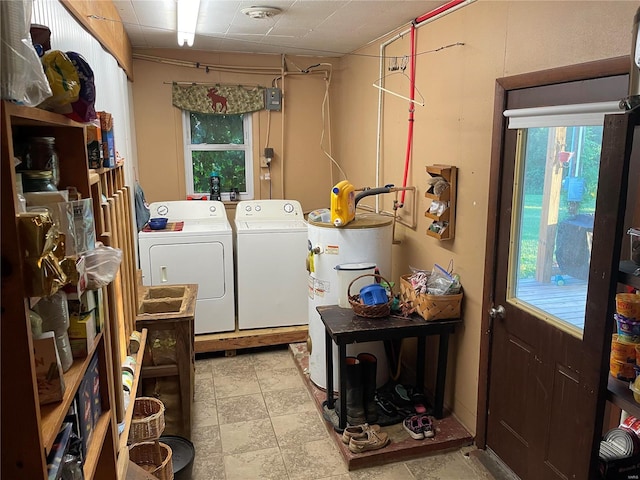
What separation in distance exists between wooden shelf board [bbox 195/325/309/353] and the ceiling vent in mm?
2394

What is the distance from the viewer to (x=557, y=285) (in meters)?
2.19

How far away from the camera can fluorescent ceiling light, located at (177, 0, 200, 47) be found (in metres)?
2.72

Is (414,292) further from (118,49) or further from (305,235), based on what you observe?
(118,49)

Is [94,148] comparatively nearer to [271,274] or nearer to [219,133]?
[271,274]

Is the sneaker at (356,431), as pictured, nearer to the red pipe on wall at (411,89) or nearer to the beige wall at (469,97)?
the beige wall at (469,97)

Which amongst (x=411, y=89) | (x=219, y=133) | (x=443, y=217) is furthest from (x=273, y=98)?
(x=443, y=217)

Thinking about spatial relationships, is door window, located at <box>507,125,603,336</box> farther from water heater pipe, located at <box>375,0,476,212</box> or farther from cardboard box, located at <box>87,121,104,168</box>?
cardboard box, located at <box>87,121,104,168</box>

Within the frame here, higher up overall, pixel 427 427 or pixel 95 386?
pixel 95 386

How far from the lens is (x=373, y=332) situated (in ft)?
8.87

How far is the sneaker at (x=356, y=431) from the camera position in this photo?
2.73 metres

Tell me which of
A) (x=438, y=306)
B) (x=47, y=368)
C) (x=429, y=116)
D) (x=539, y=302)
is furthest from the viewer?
(x=429, y=116)

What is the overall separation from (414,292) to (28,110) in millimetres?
2401

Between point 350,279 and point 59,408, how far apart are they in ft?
7.42

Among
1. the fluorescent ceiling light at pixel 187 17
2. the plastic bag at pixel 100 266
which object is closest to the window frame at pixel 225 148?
the fluorescent ceiling light at pixel 187 17
